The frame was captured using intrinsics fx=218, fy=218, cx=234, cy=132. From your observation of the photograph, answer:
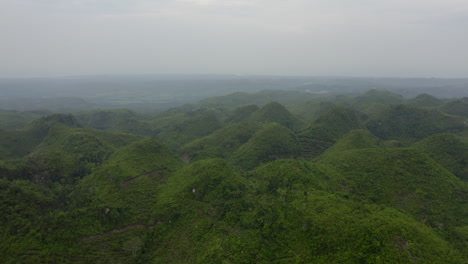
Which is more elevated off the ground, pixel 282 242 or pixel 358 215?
pixel 358 215

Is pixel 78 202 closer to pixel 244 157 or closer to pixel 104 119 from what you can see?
pixel 244 157

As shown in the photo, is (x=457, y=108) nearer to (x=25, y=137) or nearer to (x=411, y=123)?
(x=411, y=123)

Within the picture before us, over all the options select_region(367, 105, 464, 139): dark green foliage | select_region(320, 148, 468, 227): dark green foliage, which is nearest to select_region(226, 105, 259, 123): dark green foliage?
select_region(367, 105, 464, 139): dark green foliage

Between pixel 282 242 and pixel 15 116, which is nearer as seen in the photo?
pixel 282 242

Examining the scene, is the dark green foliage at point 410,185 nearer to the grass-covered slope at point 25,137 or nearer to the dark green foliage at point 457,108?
the dark green foliage at point 457,108

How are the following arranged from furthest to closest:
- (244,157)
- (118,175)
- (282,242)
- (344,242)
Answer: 1. (244,157)
2. (118,175)
3. (282,242)
4. (344,242)

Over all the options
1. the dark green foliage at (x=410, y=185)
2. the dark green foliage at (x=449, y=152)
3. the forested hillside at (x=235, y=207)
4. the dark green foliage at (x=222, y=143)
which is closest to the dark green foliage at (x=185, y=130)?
the dark green foliage at (x=222, y=143)

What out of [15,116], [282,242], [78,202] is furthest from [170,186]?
[15,116]

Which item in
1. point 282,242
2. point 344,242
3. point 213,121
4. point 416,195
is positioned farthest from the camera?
point 213,121
